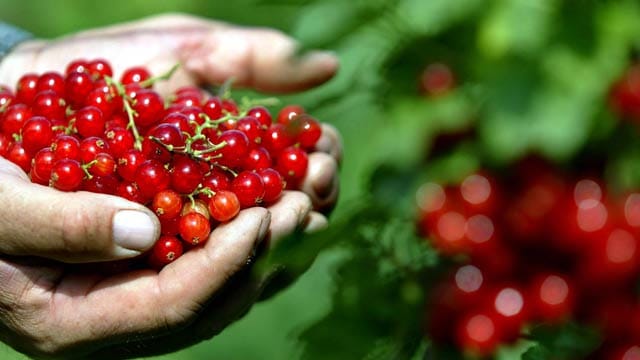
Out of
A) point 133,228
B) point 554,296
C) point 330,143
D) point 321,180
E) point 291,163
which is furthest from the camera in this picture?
point 330,143

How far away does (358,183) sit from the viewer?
3.56 meters

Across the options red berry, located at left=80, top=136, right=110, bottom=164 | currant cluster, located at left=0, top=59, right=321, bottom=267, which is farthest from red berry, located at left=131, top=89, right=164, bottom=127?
red berry, located at left=80, top=136, right=110, bottom=164

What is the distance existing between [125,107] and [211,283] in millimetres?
379

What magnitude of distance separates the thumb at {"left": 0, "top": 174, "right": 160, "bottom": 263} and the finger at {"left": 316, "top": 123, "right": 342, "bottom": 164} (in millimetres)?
620

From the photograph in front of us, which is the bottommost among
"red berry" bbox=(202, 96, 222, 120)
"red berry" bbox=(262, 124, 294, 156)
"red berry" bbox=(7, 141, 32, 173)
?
"red berry" bbox=(7, 141, 32, 173)

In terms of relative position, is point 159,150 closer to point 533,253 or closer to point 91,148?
point 91,148

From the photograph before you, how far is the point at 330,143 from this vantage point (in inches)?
83.9

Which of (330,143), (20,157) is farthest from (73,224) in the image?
(330,143)

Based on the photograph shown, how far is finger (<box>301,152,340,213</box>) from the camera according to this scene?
195 centimetres

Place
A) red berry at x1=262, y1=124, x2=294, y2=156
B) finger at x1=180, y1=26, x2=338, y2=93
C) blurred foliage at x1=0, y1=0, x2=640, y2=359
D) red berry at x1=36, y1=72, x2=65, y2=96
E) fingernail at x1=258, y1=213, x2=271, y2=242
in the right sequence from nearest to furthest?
blurred foliage at x1=0, y1=0, x2=640, y2=359
fingernail at x1=258, y1=213, x2=271, y2=242
red berry at x1=262, y1=124, x2=294, y2=156
red berry at x1=36, y1=72, x2=65, y2=96
finger at x1=180, y1=26, x2=338, y2=93

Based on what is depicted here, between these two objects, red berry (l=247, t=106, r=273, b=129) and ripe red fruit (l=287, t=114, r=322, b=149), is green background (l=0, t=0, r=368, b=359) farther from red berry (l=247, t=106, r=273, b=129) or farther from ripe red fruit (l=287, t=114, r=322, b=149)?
red berry (l=247, t=106, r=273, b=129)

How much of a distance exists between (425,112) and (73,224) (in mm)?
770

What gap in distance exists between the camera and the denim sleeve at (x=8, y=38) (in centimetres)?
259

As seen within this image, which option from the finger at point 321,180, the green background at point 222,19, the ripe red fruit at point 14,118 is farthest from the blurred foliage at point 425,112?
the green background at point 222,19
